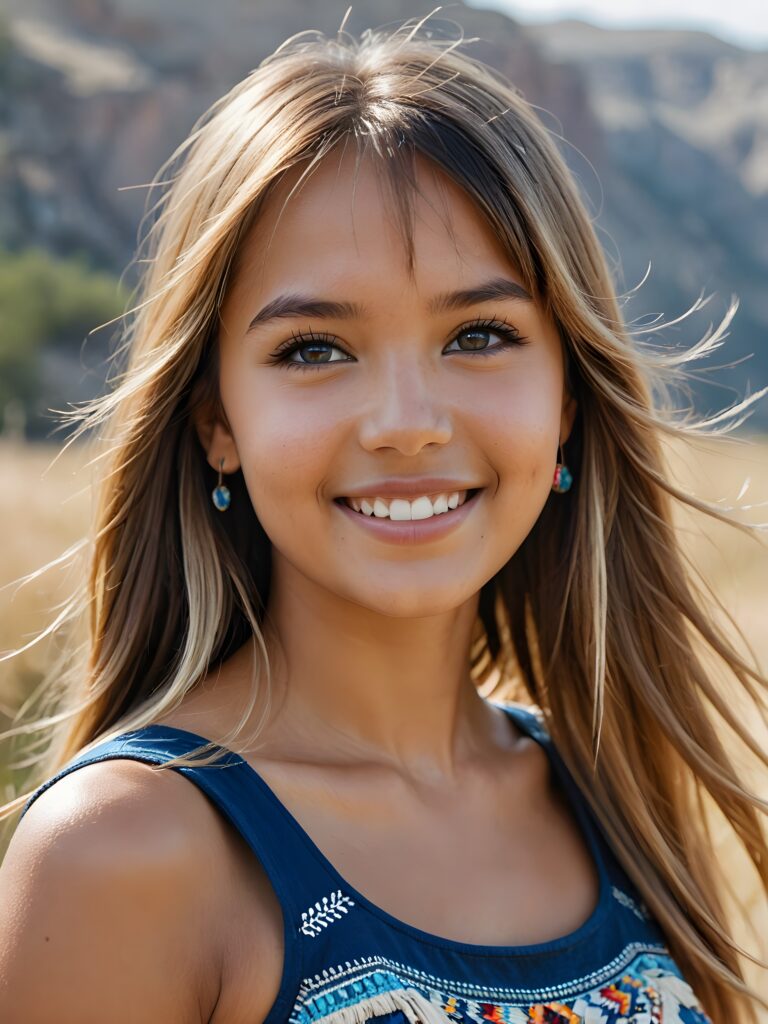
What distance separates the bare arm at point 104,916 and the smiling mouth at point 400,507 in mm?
511

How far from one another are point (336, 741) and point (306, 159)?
0.89 metres

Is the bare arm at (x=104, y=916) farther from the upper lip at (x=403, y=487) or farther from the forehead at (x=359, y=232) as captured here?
the forehead at (x=359, y=232)

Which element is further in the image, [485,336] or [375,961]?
[485,336]

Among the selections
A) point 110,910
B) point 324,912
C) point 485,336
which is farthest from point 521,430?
point 110,910

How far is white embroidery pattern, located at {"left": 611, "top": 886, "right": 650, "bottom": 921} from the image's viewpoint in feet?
7.01

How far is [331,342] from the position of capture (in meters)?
Answer: 1.89

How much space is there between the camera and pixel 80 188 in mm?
32844

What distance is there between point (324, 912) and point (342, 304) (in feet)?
2.70

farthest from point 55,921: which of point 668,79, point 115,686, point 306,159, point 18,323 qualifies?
point 668,79

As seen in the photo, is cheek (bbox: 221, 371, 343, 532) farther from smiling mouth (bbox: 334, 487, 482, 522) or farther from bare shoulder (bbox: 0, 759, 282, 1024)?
bare shoulder (bbox: 0, 759, 282, 1024)

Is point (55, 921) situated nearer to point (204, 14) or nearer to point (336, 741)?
point (336, 741)

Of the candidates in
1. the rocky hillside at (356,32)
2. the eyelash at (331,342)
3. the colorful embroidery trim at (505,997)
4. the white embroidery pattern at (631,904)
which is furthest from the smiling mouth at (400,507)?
the rocky hillside at (356,32)

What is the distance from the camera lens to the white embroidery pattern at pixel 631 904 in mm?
2137

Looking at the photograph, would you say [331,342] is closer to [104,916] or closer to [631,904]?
[104,916]
